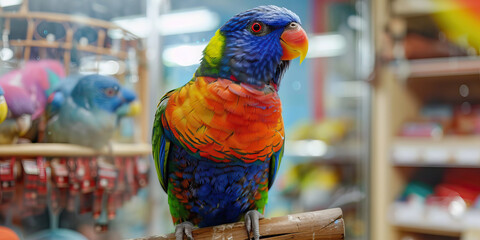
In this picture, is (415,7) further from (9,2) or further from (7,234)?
(7,234)

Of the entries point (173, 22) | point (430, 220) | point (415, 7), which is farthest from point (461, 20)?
point (173, 22)

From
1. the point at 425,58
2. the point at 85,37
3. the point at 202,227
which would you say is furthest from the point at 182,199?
the point at 425,58

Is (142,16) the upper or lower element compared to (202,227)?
upper

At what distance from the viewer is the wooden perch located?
53 cm

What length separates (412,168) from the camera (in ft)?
6.06

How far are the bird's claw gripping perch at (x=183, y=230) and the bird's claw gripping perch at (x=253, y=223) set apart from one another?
0.26ft

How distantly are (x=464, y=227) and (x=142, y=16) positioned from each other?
1.40 metres

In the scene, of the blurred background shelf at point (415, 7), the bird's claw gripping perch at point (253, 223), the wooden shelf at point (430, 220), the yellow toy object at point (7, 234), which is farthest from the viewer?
the blurred background shelf at point (415, 7)

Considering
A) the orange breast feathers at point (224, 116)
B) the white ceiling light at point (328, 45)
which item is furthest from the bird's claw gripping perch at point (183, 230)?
the white ceiling light at point (328, 45)

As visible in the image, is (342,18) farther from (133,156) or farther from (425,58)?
(133,156)

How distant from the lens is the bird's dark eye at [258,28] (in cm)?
44

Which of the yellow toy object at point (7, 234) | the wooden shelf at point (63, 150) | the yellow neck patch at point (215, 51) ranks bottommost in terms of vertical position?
the yellow toy object at point (7, 234)

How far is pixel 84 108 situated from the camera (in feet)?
2.36

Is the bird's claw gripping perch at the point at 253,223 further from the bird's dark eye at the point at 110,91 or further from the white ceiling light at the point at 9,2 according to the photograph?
the white ceiling light at the point at 9,2
